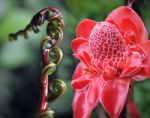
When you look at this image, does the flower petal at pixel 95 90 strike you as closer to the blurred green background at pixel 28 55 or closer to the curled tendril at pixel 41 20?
the blurred green background at pixel 28 55

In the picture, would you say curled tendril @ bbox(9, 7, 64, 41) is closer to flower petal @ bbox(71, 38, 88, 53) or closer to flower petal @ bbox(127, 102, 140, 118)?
flower petal @ bbox(71, 38, 88, 53)

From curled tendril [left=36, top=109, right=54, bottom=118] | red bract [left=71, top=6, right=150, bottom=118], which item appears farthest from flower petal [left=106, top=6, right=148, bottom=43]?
curled tendril [left=36, top=109, right=54, bottom=118]

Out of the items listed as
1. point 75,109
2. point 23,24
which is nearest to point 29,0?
point 23,24

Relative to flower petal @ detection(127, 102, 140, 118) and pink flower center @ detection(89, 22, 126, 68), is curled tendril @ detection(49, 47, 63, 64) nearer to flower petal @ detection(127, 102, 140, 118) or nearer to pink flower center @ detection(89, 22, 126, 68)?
pink flower center @ detection(89, 22, 126, 68)

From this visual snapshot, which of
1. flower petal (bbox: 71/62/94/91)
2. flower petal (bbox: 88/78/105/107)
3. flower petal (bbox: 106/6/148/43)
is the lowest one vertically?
flower petal (bbox: 88/78/105/107)

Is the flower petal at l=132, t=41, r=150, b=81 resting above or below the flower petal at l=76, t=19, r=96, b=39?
below

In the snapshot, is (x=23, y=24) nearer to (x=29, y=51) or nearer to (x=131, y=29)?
(x=29, y=51)

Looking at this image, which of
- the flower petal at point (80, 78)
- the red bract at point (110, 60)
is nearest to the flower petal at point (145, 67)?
the red bract at point (110, 60)
